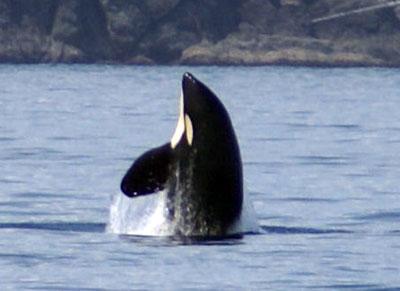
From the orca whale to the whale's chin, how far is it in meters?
0.12

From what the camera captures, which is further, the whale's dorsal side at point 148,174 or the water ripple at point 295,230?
→ the water ripple at point 295,230

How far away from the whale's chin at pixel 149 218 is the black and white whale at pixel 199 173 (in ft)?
0.33

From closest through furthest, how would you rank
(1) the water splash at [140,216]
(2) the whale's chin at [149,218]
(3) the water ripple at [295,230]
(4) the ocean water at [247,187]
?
(4) the ocean water at [247,187]
(2) the whale's chin at [149,218]
(1) the water splash at [140,216]
(3) the water ripple at [295,230]

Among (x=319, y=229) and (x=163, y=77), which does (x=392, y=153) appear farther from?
(x=163, y=77)

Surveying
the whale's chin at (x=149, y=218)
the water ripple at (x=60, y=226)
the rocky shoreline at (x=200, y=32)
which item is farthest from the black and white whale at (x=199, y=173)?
the rocky shoreline at (x=200, y=32)

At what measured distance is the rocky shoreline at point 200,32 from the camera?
92.4m

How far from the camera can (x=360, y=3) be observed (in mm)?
96812

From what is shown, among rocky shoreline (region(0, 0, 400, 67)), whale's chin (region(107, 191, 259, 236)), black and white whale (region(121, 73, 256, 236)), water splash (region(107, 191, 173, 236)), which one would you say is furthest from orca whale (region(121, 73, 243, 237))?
rocky shoreline (region(0, 0, 400, 67))

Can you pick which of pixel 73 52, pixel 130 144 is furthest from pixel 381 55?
pixel 130 144

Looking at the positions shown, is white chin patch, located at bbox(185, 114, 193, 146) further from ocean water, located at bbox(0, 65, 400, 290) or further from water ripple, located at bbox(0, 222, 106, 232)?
water ripple, located at bbox(0, 222, 106, 232)

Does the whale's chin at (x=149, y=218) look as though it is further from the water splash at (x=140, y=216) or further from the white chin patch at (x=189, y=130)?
the white chin patch at (x=189, y=130)

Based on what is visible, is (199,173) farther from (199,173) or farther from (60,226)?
(60,226)

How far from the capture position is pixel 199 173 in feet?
59.1

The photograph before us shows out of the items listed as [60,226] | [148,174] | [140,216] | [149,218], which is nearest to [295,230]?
[140,216]
